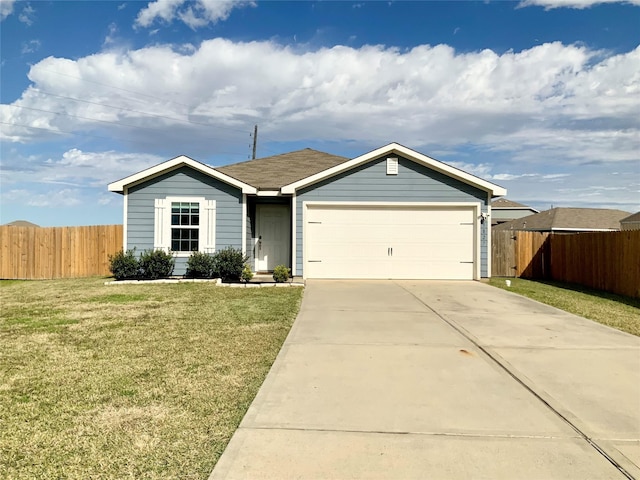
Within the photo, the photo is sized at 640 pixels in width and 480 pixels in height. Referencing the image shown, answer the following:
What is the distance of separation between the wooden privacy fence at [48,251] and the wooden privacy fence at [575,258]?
14.5 m

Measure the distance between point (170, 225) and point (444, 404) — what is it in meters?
11.0

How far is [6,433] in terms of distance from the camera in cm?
312

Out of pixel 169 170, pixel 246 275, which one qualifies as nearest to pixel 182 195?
pixel 169 170

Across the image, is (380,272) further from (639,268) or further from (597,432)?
(597,432)

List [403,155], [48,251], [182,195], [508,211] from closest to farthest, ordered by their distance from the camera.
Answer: [403,155]
[182,195]
[48,251]
[508,211]

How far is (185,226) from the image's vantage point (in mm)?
13039

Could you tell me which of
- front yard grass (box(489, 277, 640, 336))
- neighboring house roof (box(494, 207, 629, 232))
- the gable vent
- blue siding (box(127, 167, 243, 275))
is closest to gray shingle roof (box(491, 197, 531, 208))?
neighboring house roof (box(494, 207, 629, 232))

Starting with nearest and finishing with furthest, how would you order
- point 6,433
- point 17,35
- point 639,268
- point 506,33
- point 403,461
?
point 403,461 → point 6,433 → point 639,268 → point 506,33 → point 17,35

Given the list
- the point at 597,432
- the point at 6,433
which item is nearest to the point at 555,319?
the point at 597,432

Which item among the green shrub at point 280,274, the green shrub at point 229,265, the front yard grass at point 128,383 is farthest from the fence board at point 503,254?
the front yard grass at point 128,383

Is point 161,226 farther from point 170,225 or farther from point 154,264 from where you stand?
point 154,264

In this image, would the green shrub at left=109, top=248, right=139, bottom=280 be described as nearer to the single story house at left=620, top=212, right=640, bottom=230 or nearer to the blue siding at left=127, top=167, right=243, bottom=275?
the blue siding at left=127, top=167, right=243, bottom=275

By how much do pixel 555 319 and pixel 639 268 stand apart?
16.8ft

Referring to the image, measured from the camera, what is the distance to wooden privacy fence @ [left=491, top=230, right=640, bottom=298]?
37.3 feet
